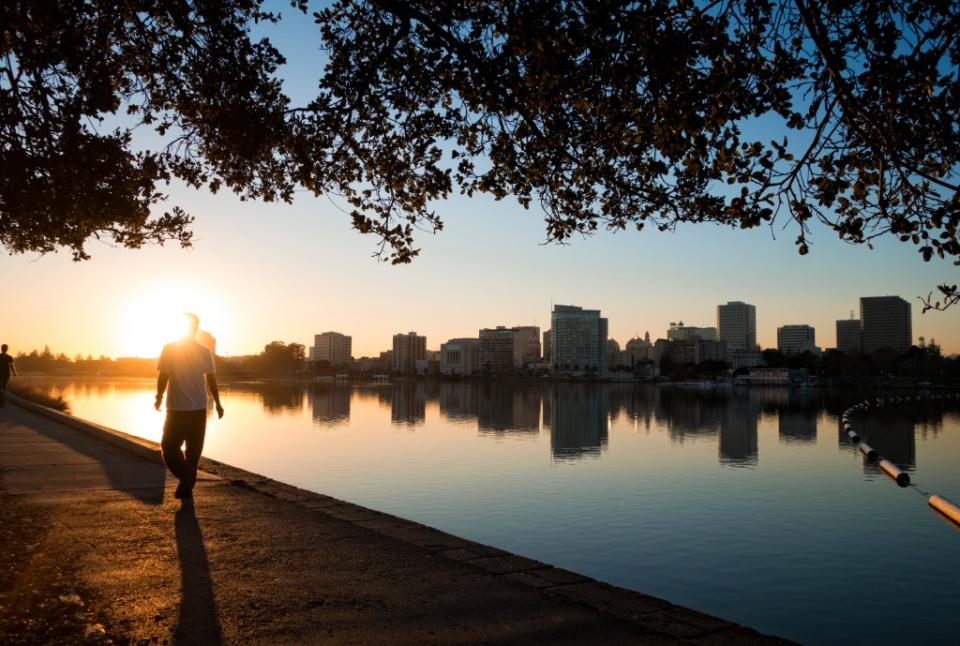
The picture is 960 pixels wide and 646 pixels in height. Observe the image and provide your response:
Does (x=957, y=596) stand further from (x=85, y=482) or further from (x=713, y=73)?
(x=85, y=482)

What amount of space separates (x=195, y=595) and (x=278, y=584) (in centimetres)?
56

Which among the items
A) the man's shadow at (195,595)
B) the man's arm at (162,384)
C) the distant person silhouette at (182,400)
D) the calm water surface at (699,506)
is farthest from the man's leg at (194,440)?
the calm water surface at (699,506)

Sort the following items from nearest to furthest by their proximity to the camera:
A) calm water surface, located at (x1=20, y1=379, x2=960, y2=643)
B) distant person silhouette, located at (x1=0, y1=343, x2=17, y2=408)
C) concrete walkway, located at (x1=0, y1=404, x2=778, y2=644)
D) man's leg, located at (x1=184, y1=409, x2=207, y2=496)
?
1. concrete walkway, located at (x1=0, y1=404, x2=778, y2=644)
2. man's leg, located at (x1=184, y1=409, x2=207, y2=496)
3. calm water surface, located at (x1=20, y1=379, x2=960, y2=643)
4. distant person silhouette, located at (x1=0, y1=343, x2=17, y2=408)

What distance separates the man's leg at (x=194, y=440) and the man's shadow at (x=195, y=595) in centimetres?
157

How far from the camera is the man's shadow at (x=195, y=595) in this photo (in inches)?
159

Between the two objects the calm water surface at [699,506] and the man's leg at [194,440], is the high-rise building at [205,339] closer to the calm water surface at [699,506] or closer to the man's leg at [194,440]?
the man's leg at [194,440]

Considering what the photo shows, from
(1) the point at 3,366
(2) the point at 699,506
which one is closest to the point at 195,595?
(2) the point at 699,506

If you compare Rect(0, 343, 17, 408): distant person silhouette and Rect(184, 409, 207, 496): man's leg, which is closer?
Rect(184, 409, 207, 496): man's leg

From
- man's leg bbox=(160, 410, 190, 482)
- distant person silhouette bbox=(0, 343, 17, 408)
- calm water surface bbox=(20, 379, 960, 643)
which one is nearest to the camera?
man's leg bbox=(160, 410, 190, 482)

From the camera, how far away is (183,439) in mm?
8789

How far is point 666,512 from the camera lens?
16.3m

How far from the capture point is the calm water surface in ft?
34.3

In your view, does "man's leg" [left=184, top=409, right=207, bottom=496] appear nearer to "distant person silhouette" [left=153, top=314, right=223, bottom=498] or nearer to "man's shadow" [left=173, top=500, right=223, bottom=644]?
"distant person silhouette" [left=153, top=314, right=223, bottom=498]

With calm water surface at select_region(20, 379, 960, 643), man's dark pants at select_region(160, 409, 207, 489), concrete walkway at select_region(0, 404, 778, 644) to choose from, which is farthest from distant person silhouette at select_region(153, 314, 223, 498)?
calm water surface at select_region(20, 379, 960, 643)
